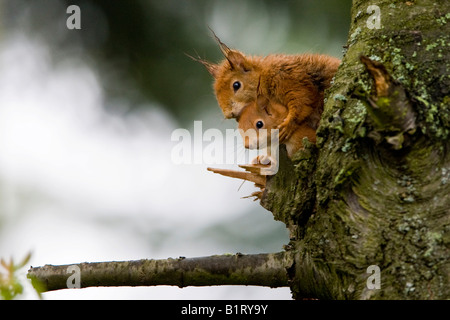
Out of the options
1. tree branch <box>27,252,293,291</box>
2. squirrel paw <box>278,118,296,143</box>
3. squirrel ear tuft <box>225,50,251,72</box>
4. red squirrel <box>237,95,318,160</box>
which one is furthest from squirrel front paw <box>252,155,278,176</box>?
squirrel ear tuft <box>225,50,251,72</box>

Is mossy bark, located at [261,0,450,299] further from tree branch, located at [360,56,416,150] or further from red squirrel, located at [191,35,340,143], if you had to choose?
red squirrel, located at [191,35,340,143]

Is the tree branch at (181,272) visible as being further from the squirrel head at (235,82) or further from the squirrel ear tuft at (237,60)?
the squirrel ear tuft at (237,60)

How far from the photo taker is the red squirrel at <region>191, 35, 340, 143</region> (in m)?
3.09

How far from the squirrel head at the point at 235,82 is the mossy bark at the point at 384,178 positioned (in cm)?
103

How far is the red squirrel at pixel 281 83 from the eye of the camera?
309cm

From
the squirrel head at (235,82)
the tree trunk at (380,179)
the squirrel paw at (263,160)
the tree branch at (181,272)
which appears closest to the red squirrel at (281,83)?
the squirrel head at (235,82)

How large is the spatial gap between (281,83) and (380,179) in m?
1.28

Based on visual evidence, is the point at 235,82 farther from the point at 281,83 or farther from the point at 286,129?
the point at 286,129

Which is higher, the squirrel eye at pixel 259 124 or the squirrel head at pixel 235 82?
the squirrel head at pixel 235 82

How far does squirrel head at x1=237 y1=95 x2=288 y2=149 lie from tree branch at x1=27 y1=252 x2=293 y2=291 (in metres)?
0.84

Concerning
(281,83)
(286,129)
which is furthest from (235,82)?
(286,129)

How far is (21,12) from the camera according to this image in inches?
168
